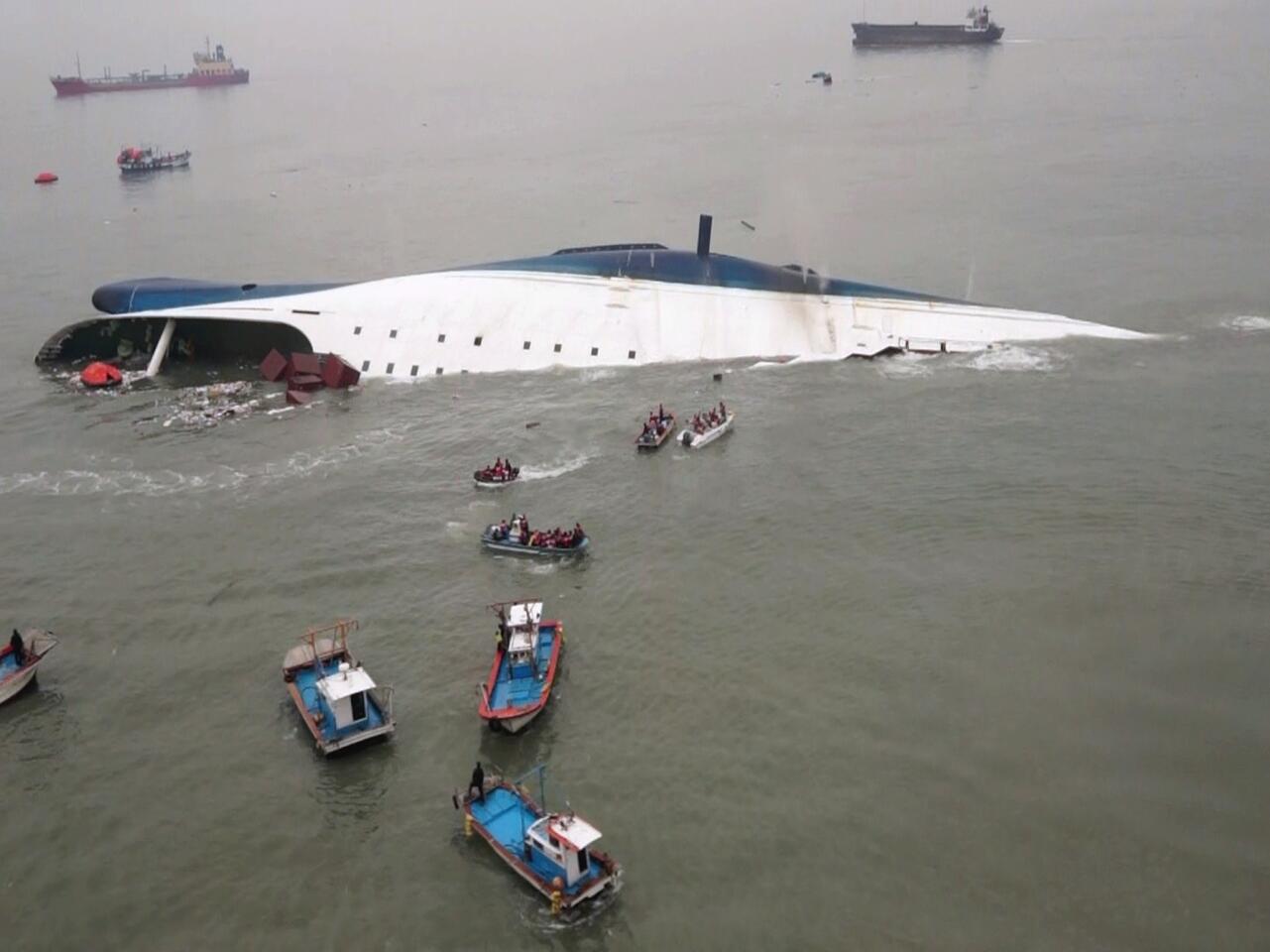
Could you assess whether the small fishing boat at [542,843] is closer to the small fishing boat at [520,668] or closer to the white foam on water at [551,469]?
the small fishing boat at [520,668]

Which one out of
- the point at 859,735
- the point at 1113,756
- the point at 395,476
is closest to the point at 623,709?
the point at 859,735

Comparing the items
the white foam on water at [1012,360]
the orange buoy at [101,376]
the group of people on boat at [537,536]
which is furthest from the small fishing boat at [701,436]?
the orange buoy at [101,376]

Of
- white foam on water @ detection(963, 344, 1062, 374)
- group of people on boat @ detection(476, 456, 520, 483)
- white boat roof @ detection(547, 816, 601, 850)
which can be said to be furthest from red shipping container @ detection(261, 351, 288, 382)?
white boat roof @ detection(547, 816, 601, 850)

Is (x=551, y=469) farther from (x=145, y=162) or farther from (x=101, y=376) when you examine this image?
(x=145, y=162)

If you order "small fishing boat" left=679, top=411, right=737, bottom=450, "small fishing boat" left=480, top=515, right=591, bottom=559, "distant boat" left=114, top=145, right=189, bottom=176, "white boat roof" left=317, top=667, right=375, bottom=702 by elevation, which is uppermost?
"distant boat" left=114, top=145, right=189, bottom=176

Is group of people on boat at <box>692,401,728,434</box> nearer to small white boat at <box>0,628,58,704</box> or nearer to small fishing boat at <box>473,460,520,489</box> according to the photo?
small fishing boat at <box>473,460,520,489</box>

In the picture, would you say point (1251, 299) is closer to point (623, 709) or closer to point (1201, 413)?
point (1201, 413)

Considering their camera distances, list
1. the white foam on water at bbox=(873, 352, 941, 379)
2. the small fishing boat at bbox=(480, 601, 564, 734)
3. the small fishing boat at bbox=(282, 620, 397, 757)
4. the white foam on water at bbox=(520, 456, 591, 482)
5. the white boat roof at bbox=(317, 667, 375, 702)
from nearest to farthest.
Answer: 1. the white boat roof at bbox=(317, 667, 375, 702)
2. the small fishing boat at bbox=(282, 620, 397, 757)
3. the small fishing boat at bbox=(480, 601, 564, 734)
4. the white foam on water at bbox=(520, 456, 591, 482)
5. the white foam on water at bbox=(873, 352, 941, 379)
